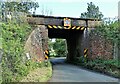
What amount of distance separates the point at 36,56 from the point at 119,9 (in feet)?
21.1

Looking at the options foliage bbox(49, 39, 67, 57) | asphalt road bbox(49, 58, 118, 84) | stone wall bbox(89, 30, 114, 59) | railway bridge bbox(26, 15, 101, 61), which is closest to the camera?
asphalt road bbox(49, 58, 118, 84)

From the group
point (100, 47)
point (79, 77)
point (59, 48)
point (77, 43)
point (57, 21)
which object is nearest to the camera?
point (79, 77)

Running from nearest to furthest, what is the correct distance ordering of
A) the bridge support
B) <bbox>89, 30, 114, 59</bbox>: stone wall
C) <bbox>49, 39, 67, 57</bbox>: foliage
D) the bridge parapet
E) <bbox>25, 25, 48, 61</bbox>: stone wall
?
<bbox>25, 25, 48, 61</bbox>: stone wall < the bridge parapet < <bbox>89, 30, 114, 59</bbox>: stone wall < the bridge support < <bbox>49, 39, 67, 57</bbox>: foliage

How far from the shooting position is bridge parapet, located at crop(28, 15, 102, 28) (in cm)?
Result: 1886

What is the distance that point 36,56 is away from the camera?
1611 centimetres

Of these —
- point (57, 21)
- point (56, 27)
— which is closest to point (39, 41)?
point (56, 27)

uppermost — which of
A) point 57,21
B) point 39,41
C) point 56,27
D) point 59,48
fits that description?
point 57,21

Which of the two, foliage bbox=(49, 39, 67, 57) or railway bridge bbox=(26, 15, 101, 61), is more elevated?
railway bridge bbox=(26, 15, 101, 61)

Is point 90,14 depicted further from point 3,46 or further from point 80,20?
point 3,46

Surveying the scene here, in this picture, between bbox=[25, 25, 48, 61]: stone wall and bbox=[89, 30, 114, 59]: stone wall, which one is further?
bbox=[89, 30, 114, 59]: stone wall

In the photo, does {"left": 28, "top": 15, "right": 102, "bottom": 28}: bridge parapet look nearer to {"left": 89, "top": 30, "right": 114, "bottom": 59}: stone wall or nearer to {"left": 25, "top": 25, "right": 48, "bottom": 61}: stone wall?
{"left": 25, "top": 25, "right": 48, "bottom": 61}: stone wall

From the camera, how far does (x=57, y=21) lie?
1962 cm

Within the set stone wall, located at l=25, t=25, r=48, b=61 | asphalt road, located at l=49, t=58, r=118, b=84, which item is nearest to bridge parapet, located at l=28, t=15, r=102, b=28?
stone wall, located at l=25, t=25, r=48, b=61

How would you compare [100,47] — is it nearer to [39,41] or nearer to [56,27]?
[56,27]
